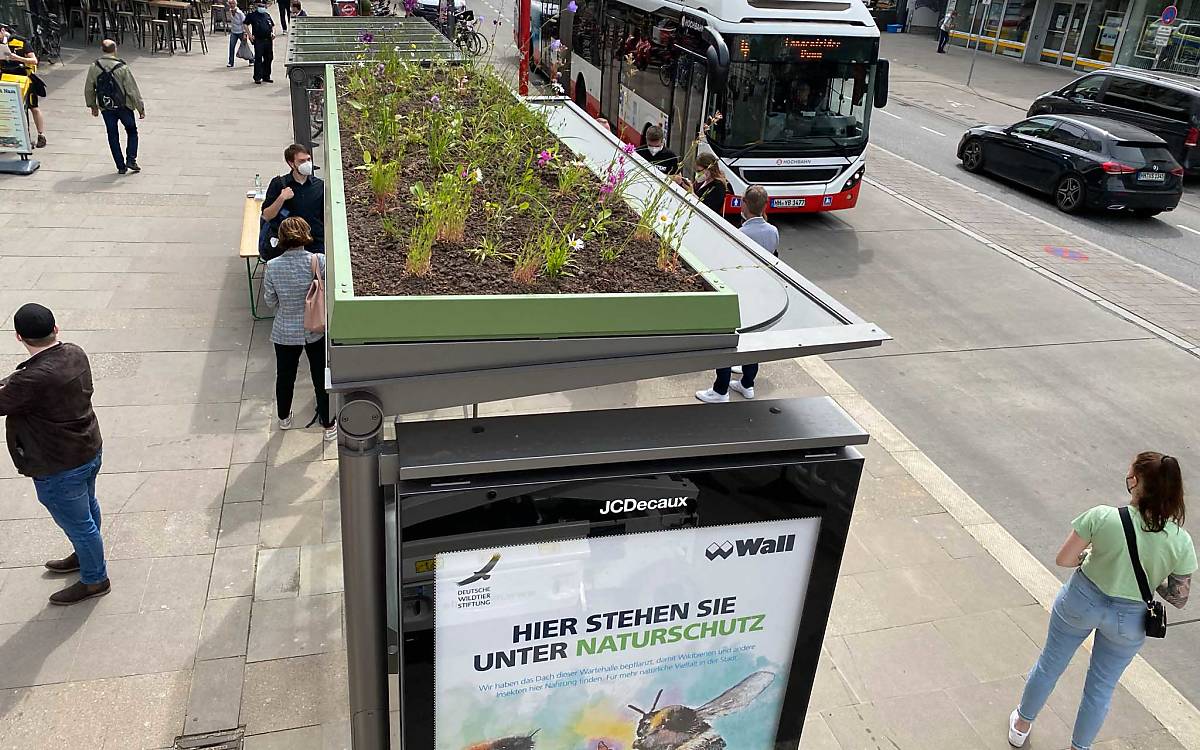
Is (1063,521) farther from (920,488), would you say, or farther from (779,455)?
(779,455)

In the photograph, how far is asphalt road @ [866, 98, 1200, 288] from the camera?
46.0ft

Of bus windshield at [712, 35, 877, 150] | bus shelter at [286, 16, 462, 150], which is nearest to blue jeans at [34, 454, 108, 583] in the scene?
bus shelter at [286, 16, 462, 150]

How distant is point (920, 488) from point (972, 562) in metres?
0.93

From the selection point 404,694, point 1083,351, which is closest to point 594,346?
point 404,694

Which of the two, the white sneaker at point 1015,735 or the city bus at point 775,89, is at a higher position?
the city bus at point 775,89

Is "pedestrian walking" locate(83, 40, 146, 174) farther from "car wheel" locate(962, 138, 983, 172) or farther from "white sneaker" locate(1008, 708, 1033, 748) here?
"car wheel" locate(962, 138, 983, 172)

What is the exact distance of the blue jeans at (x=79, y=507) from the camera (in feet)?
15.8

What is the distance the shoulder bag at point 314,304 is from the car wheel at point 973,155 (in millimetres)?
15255

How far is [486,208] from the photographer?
3.94 metres

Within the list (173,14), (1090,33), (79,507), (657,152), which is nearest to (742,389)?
(657,152)

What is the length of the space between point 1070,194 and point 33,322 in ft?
53.0

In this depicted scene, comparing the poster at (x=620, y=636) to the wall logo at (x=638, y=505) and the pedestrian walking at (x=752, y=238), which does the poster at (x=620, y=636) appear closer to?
the wall logo at (x=638, y=505)

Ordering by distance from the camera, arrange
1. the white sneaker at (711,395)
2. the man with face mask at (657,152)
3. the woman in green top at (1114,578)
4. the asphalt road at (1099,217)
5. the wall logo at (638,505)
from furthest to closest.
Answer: the asphalt road at (1099,217), the man with face mask at (657,152), the white sneaker at (711,395), the woman in green top at (1114,578), the wall logo at (638,505)

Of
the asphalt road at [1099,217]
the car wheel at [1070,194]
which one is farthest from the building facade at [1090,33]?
the car wheel at [1070,194]
